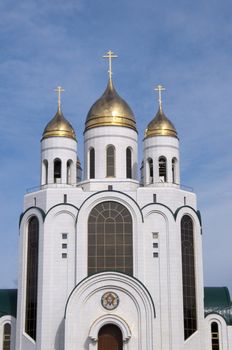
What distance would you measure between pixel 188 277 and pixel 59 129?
383 inches

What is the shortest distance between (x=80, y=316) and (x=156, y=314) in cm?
340

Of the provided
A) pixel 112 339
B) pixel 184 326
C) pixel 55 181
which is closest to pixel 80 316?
pixel 112 339

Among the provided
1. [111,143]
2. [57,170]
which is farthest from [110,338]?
[111,143]

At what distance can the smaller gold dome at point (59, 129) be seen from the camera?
33875 mm

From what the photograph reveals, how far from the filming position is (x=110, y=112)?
34.2 meters

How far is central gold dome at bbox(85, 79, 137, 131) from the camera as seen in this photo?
34.2 meters

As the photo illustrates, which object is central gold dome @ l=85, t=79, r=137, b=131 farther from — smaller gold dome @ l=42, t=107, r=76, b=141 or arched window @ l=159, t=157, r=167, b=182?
arched window @ l=159, t=157, r=167, b=182

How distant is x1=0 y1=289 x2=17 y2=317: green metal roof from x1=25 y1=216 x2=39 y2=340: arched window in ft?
6.35

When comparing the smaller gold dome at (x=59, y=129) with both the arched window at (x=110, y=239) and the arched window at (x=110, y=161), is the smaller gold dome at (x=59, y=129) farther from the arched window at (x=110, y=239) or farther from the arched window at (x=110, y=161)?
the arched window at (x=110, y=239)

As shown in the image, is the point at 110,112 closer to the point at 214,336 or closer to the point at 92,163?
the point at 92,163

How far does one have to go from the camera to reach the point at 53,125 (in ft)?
112

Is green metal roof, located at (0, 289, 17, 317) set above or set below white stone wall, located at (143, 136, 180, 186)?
below

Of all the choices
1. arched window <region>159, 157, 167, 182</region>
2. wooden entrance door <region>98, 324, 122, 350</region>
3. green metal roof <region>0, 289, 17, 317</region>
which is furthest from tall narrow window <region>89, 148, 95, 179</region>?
wooden entrance door <region>98, 324, 122, 350</region>

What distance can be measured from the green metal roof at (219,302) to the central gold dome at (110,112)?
30.4ft
